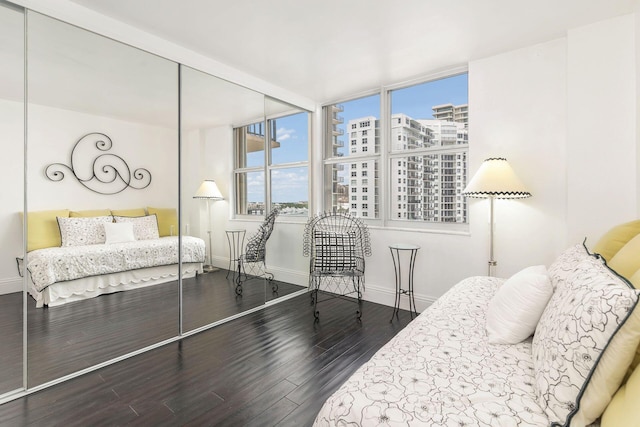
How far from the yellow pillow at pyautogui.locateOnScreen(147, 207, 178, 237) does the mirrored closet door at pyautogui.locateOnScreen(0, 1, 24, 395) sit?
84cm

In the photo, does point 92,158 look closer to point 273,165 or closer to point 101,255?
point 101,255

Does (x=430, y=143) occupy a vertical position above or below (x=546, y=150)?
above

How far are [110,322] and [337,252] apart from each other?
221 centimetres

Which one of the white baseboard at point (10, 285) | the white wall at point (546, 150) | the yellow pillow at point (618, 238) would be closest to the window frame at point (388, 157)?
the white wall at point (546, 150)

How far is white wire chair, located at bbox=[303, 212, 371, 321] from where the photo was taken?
3.42 m

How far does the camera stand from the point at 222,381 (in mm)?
2104

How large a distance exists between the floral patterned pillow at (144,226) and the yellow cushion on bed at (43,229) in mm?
417

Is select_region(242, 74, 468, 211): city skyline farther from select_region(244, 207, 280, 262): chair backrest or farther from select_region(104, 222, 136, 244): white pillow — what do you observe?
select_region(104, 222, 136, 244): white pillow

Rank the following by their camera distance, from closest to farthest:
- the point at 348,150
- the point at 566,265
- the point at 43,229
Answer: the point at 566,265, the point at 43,229, the point at 348,150

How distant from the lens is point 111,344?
234 cm

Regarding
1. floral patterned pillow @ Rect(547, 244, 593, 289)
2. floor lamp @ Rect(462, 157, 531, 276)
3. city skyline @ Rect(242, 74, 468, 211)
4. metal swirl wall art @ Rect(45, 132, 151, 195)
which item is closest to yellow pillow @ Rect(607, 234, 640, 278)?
floral patterned pillow @ Rect(547, 244, 593, 289)

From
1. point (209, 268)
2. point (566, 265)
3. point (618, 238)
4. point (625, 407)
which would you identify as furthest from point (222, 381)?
point (618, 238)

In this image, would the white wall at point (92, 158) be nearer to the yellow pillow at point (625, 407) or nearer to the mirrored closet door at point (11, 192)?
the mirrored closet door at point (11, 192)

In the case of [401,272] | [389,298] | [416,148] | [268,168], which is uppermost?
[416,148]
